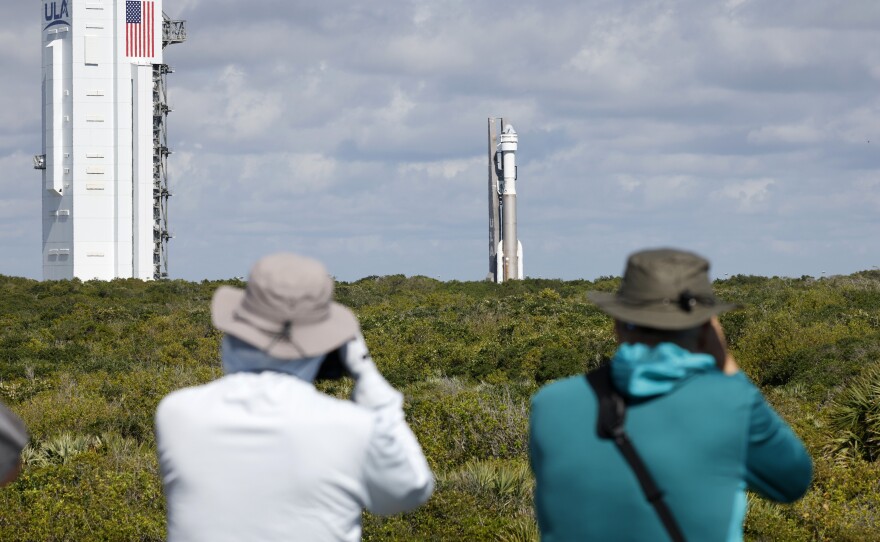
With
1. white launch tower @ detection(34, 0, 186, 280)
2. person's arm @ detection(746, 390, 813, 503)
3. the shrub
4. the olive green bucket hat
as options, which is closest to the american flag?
white launch tower @ detection(34, 0, 186, 280)

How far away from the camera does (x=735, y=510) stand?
8.34 ft

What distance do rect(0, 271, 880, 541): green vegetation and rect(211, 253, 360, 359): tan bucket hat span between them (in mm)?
5066

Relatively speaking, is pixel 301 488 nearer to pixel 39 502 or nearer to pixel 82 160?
pixel 39 502

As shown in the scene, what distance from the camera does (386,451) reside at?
2541 mm

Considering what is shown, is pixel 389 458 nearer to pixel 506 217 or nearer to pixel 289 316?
pixel 289 316

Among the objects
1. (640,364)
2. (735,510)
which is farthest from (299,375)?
(735,510)

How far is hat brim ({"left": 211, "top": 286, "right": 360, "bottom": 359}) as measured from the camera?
2.58 meters

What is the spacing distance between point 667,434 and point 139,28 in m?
47.6

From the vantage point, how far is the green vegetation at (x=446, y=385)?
8.07m

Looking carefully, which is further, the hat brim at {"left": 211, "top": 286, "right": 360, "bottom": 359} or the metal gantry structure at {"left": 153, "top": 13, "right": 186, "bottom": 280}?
the metal gantry structure at {"left": 153, "top": 13, "right": 186, "bottom": 280}

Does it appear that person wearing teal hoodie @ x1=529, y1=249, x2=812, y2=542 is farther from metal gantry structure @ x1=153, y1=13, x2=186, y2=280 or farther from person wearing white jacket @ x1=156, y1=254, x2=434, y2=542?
metal gantry structure @ x1=153, y1=13, x2=186, y2=280

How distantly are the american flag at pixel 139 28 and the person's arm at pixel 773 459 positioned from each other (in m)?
46.9

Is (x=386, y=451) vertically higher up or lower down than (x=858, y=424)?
higher up

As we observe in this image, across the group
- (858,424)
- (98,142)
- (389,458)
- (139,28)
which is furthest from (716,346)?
(139,28)
